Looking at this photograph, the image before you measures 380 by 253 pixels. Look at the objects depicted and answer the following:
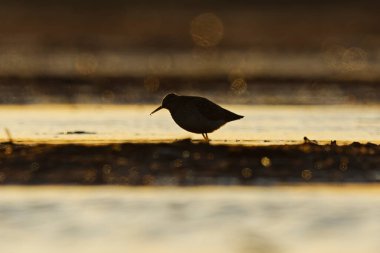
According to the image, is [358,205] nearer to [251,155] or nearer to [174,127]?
→ [251,155]

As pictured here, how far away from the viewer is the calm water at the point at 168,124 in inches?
856

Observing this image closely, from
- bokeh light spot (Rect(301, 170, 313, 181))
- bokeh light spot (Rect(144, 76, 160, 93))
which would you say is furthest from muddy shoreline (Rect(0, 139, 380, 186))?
bokeh light spot (Rect(144, 76, 160, 93))

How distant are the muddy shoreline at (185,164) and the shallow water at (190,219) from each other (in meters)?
0.76

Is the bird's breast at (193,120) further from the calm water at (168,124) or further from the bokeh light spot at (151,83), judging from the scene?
the bokeh light spot at (151,83)

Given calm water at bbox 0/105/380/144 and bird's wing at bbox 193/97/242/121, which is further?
calm water at bbox 0/105/380/144

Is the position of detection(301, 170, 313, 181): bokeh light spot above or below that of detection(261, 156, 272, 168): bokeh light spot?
below

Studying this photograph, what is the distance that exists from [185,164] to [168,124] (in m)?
6.75

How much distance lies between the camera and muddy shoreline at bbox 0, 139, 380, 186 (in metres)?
16.9

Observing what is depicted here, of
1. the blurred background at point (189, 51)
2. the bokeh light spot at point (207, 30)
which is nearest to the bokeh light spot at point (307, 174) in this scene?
the blurred background at point (189, 51)

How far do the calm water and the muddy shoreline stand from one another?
4.43 ft

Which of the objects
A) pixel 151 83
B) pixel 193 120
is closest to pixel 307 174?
pixel 193 120

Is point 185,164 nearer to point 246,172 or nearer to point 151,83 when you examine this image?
point 246,172

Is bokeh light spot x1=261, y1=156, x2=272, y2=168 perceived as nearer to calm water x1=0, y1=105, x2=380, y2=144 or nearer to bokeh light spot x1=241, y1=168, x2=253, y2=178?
A: bokeh light spot x1=241, y1=168, x2=253, y2=178

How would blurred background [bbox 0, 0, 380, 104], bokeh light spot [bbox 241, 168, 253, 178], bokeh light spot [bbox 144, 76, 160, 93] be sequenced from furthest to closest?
1. bokeh light spot [bbox 144, 76, 160, 93]
2. blurred background [bbox 0, 0, 380, 104]
3. bokeh light spot [bbox 241, 168, 253, 178]
